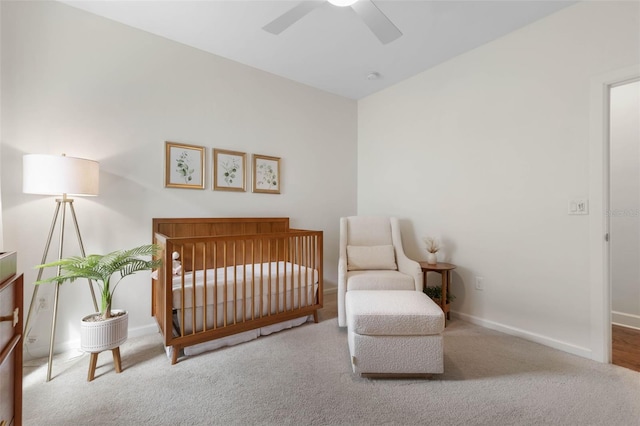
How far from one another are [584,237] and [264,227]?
2.81m

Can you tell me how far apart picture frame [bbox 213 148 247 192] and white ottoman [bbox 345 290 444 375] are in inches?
74.6

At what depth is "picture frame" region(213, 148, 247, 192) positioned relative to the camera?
2812 millimetres

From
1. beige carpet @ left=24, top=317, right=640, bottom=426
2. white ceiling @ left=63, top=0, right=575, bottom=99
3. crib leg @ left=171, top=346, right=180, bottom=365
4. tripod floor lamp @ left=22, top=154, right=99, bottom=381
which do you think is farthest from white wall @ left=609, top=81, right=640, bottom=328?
tripod floor lamp @ left=22, top=154, right=99, bottom=381

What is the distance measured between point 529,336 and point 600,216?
3.63ft

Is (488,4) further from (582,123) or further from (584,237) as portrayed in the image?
(584,237)

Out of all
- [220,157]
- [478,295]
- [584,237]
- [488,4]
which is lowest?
[478,295]

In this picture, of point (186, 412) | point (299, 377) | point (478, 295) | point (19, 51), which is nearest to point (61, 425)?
point (186, 412)

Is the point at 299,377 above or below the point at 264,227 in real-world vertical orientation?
below

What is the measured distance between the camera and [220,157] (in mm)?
2832

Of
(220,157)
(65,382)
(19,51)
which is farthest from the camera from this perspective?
(220,157)

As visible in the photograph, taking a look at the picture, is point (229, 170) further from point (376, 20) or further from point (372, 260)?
point (376, 20)

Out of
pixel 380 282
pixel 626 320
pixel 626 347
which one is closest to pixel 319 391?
pixel 380 282

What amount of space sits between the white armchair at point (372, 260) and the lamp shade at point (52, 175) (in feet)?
6.93

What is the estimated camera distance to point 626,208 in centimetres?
269
